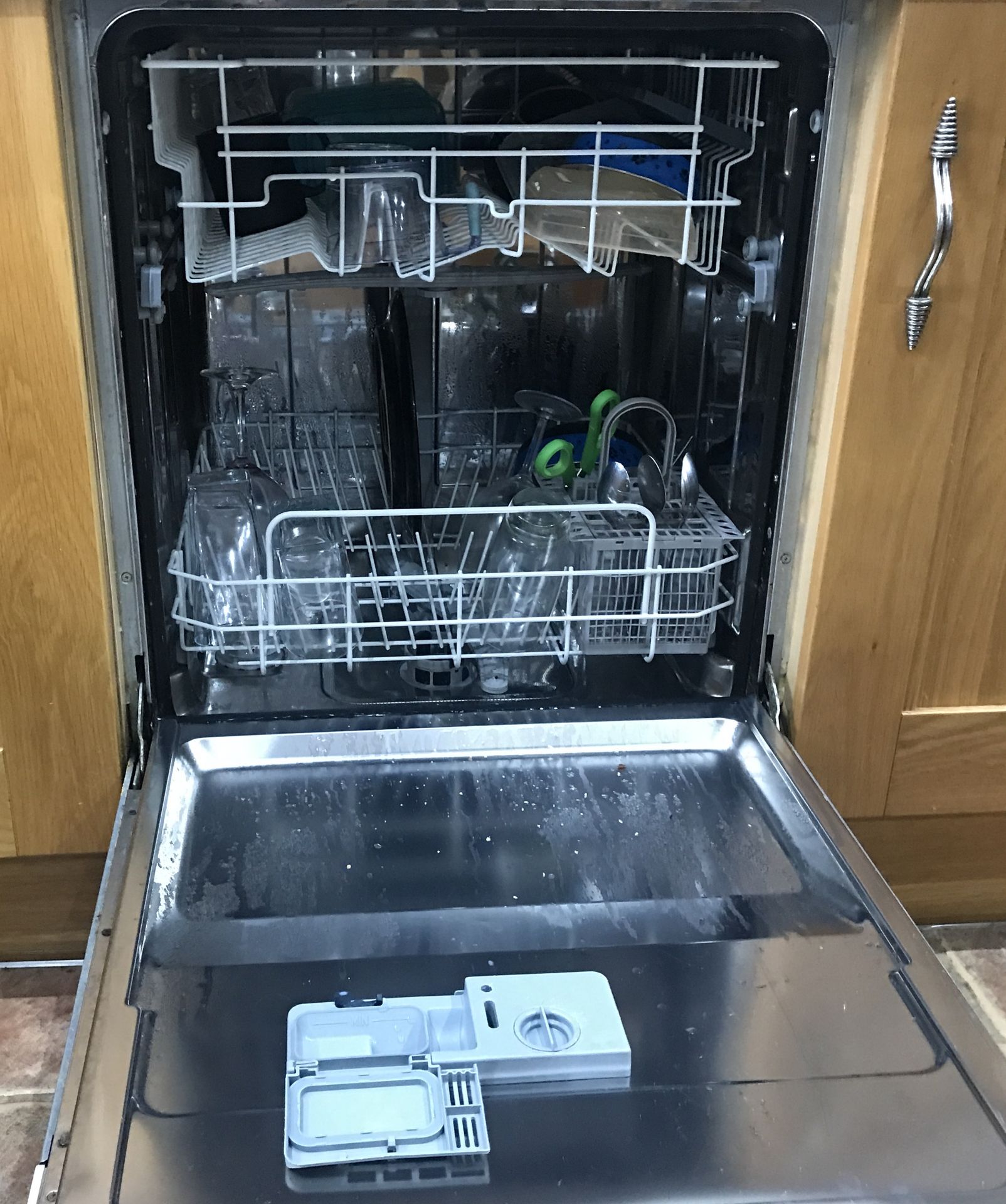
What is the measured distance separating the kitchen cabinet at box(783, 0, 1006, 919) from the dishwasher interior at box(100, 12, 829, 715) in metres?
0.08

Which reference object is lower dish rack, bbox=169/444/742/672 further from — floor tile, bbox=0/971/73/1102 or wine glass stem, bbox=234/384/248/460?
floor tile, bbox=0/971/73/1102

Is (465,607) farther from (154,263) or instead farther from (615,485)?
(154,263)

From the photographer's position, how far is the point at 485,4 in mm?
975

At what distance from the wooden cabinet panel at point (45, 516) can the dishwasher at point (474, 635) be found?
44mm

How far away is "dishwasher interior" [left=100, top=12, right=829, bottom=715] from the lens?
1114 mm

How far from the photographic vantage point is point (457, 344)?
159 cm

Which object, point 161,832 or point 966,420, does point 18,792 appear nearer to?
point 161,832

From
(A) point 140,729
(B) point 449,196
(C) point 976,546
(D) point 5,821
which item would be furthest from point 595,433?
(D) point 5,821

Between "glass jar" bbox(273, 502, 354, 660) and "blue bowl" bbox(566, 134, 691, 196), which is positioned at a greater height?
"blue bowl" bbox(566, 134, 691, 196)

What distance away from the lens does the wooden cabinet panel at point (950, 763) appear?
4.16ft

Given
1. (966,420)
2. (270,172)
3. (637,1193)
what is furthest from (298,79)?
(637,1193)

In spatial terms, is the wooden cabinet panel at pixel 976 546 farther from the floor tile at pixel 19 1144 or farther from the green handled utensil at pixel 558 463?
the floor tile at pixel 19 1144

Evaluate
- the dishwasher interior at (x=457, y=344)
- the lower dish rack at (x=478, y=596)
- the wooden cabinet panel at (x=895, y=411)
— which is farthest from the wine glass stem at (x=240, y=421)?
the wooden cabinet panel at (x=895, y=411)

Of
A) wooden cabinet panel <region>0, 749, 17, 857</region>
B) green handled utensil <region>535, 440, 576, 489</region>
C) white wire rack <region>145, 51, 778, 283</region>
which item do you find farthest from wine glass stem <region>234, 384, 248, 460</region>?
wooden cabinet panel <region>0, 749, 17, 857</region>
